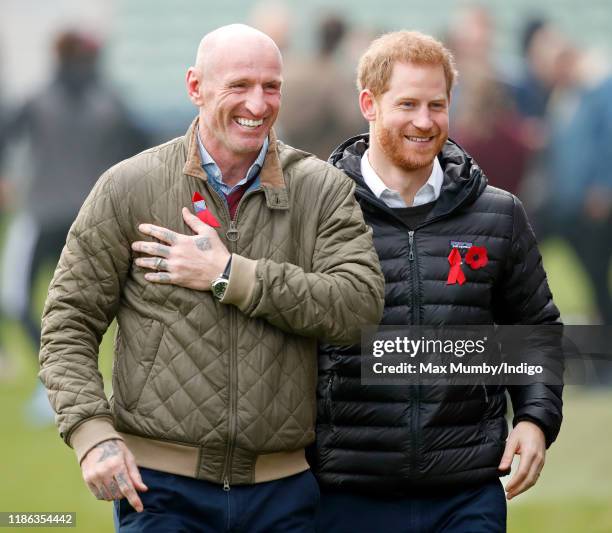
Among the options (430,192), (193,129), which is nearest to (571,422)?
(430,192)

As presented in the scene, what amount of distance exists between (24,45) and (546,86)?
542 centimetres

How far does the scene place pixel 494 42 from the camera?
1405 cm

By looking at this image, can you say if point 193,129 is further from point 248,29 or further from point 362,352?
point 362,352

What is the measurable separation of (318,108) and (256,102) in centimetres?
848

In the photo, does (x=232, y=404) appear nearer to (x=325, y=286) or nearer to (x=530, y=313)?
(x=325, y=286)

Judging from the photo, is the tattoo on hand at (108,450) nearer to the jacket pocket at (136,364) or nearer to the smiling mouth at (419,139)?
the jacket pocket at (136,364)

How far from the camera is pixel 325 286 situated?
3363 mm

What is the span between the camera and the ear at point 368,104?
160 inches

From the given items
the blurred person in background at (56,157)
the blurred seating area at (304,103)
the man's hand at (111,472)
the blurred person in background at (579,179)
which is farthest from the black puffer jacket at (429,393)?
the blurred person in background at (579,179)

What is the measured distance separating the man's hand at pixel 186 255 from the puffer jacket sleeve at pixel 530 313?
3.19 ft

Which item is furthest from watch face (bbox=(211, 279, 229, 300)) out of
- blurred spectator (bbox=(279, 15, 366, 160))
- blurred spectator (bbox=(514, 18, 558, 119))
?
blurred spectator (bbox=(514, 18, 558, 119))

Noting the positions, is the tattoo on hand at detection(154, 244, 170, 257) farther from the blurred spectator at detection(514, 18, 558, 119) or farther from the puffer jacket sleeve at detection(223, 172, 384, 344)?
the blurred spectator at detection(514, 18, 558, 119)

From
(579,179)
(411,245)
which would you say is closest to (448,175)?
(411,245)

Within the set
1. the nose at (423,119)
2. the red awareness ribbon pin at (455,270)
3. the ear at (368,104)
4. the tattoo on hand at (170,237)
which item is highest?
the ear at (368,104)
